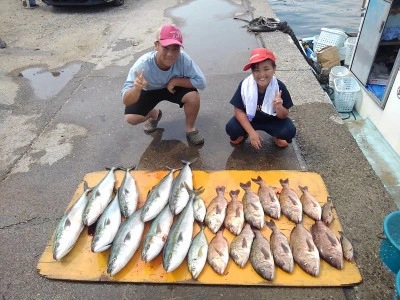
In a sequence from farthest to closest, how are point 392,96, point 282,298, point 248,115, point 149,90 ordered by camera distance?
A: point 392,96 → point 149,90 → point 248,115 → point 282,298

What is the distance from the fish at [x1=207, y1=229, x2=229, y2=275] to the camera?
245 centimetres

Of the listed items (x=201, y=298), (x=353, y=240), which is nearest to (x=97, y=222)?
(x=201, y=298)

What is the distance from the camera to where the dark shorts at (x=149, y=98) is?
3.87 m

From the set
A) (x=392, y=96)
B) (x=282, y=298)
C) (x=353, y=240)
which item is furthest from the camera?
(x=392, y=96)

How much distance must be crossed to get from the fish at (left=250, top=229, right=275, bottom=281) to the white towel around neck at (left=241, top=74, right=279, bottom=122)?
1440 mm

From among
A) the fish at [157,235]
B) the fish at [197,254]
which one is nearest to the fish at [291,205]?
the fish at [197,254]

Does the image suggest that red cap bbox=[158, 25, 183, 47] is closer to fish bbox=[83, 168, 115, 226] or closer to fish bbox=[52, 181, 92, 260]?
fish bbox=[83, 168, 115, 226]

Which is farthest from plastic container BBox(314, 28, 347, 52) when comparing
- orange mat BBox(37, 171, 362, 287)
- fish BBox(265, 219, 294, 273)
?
fish BBox(265, 219, 294, 273)

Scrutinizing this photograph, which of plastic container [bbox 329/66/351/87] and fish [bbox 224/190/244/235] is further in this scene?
plastic container [bbox 329/66/351/87]

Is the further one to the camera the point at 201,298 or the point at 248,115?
the point at 248,115

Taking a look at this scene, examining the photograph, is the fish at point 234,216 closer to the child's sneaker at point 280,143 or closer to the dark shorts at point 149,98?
the child's sneaker at point 280,143

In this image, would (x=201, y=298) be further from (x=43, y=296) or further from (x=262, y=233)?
(x=43, y=296)

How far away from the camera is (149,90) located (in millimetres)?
3867

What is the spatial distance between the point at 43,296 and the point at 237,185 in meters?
1.96
